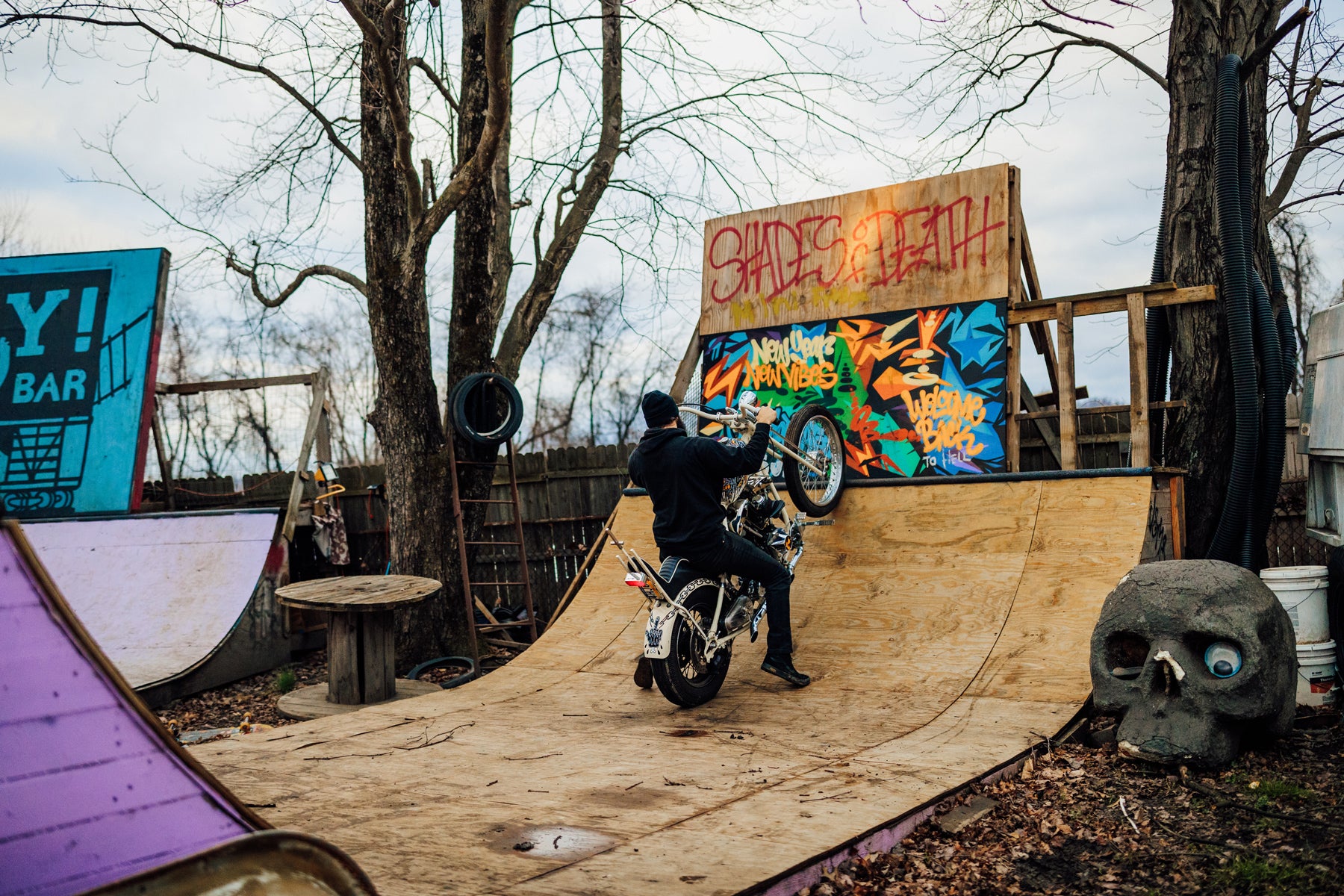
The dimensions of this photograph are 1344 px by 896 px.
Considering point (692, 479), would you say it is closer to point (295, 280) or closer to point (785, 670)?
point (785, 670)

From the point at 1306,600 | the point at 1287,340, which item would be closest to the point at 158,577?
the point at 1306,600

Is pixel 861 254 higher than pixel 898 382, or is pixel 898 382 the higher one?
pixel 861 254

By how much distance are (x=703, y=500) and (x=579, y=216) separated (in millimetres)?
7177

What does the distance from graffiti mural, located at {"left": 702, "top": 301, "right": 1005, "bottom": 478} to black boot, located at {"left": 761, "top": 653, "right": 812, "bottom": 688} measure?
276 cm

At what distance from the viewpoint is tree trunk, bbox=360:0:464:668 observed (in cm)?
913

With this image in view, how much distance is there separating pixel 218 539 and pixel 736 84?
26.4 feet

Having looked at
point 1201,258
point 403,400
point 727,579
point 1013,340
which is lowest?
point 727,579

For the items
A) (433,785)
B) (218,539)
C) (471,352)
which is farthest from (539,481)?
(433,785)

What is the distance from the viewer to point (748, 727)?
17.7ft

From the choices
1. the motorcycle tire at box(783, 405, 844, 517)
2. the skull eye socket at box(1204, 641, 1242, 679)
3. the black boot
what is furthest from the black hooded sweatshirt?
the skull eye socket at box(1204, 641, 1242, 679)

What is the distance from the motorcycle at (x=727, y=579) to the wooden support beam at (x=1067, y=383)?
79.5 inches

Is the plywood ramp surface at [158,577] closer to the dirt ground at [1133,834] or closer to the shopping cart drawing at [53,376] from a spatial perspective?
the shopping cart drawing at [53,376]

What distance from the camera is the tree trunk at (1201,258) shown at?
7641 millimetres

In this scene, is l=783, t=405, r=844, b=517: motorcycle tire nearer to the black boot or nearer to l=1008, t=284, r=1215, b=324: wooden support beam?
the black boot
